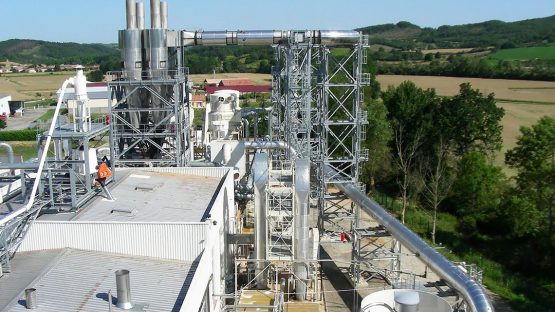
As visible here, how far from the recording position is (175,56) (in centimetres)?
2978

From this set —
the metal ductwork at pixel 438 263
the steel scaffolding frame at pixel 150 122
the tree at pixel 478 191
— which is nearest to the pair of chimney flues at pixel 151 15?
the steel scaffolding frame at pixel 150 122

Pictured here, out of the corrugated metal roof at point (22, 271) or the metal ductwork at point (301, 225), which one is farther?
the metal ductwork at point (301, 225)

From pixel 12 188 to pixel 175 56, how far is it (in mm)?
11713

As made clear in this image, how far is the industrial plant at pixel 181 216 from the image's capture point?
1484 centimetres

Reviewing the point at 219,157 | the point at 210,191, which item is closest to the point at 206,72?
the point at 219,157

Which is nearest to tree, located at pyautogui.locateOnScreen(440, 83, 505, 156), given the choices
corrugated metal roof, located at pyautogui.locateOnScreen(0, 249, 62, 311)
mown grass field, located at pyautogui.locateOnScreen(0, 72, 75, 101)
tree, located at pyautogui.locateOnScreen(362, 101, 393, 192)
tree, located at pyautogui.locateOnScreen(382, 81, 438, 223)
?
tree, located at pyautogui.locateOnScreen(382, 81, 438, 223)

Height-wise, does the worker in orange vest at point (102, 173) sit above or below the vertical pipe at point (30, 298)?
above

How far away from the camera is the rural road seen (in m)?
72.8

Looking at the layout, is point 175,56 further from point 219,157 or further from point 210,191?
point 210,191

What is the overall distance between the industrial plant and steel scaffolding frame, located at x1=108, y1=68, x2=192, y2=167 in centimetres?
10

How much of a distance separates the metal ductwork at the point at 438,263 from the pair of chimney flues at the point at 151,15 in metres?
13.9

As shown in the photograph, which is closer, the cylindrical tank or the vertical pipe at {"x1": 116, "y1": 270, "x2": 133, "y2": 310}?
the vertical pipe at {"x1": 116, "y1": 270, "x2": 133, "y2": 310}

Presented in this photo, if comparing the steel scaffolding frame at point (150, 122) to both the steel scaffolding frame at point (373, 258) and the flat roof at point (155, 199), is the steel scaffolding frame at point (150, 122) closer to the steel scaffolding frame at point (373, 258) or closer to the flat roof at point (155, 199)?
the flat roof at point (155, 199)

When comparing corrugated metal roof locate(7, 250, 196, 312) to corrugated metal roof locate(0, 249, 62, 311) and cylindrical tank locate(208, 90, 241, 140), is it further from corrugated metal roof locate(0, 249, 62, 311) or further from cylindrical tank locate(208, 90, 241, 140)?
cylindrical tank locate(208, 90, 241, 140)
